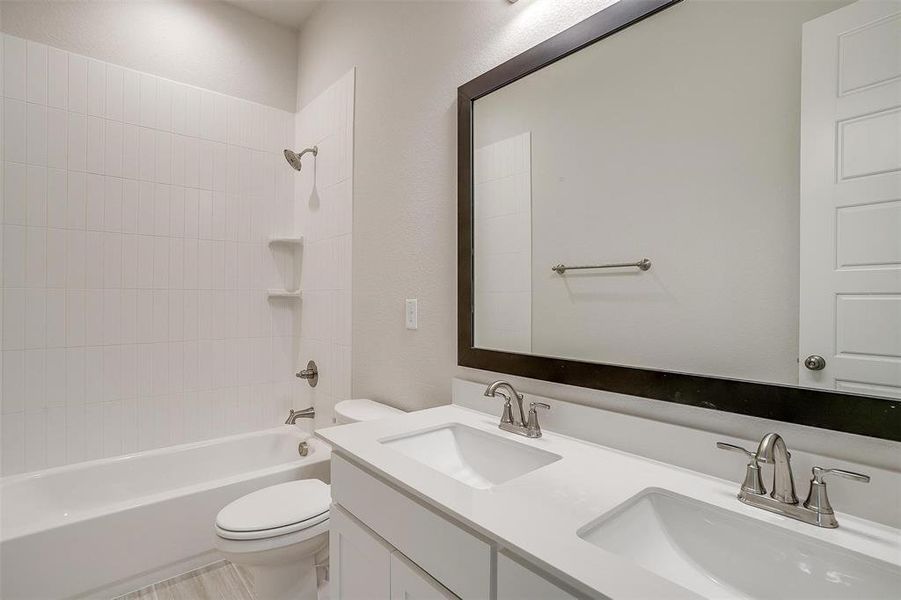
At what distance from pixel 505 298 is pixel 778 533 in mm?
833

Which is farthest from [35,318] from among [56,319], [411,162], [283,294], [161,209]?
[411,162]

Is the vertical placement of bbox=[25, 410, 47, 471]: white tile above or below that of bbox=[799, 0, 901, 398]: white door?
below

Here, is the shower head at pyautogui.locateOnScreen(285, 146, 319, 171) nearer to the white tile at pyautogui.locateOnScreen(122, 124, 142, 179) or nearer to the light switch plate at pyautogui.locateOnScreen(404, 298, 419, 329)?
the white tile at pyautogui.locateOnScreen(122, 124, 142, 179)

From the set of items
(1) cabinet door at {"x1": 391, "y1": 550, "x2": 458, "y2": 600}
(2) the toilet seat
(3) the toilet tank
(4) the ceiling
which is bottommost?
(2) the toilet seat

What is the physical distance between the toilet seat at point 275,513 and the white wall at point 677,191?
3.37 feet

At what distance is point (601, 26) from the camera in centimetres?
103

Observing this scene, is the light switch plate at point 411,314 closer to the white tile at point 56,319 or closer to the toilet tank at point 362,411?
the toilet tank at point 362,411

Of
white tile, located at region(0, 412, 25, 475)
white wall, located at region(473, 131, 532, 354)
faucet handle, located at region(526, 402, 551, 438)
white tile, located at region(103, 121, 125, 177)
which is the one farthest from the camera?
white tile, located at region(103, 121, 125, 177)

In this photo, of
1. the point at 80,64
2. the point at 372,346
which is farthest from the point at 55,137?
the point at 372,346

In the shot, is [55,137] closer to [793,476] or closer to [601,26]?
[601,26]

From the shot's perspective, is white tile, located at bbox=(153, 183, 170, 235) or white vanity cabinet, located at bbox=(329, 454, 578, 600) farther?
white tile, located at bbox=(153, 183, 170, 235)

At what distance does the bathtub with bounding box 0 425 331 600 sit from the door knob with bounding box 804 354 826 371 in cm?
188

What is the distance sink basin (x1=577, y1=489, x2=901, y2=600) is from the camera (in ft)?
1.86

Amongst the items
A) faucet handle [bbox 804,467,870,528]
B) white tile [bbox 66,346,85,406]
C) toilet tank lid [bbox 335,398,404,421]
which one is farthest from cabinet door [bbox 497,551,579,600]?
white tile [bbox 66,346,85,406]
